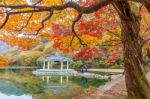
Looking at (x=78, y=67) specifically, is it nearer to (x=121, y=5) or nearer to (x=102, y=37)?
(x=102, y=37)

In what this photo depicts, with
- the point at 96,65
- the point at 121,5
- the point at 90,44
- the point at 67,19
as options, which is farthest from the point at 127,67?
the point at 96,65

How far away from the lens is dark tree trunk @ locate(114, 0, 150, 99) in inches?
257

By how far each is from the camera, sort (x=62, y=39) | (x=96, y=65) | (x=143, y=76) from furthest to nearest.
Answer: (x=96, y=65), (x=62, y=39), (x=143, y=76)

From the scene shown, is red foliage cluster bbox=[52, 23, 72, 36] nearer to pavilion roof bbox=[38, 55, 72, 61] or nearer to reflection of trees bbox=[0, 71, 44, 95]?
reflection of trees bbox=[0, 71, 44, 95]

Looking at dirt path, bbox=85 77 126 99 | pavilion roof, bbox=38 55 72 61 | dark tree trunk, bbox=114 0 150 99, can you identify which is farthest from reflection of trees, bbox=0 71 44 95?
dark tree trunk, bbox=114 0 150 99

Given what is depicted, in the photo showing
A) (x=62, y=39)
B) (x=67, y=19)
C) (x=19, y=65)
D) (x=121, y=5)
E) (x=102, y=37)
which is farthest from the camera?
(x=19, y=65)

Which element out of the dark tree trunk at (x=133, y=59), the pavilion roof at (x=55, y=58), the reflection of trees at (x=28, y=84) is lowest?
the reflection of trees at (x=28, y=84)

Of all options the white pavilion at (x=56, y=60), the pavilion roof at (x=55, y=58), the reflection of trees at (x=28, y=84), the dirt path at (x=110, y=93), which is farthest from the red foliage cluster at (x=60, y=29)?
the pavilion roof at (x=55, y=58)

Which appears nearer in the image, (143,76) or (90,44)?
(143,76)

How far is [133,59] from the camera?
653 centimetres

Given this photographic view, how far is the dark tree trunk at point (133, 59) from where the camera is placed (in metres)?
6.54

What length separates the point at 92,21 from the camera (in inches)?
501

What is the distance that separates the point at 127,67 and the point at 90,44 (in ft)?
20.0

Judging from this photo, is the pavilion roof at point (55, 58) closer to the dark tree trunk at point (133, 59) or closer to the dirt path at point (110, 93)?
the dirt path at point (110, 93)
